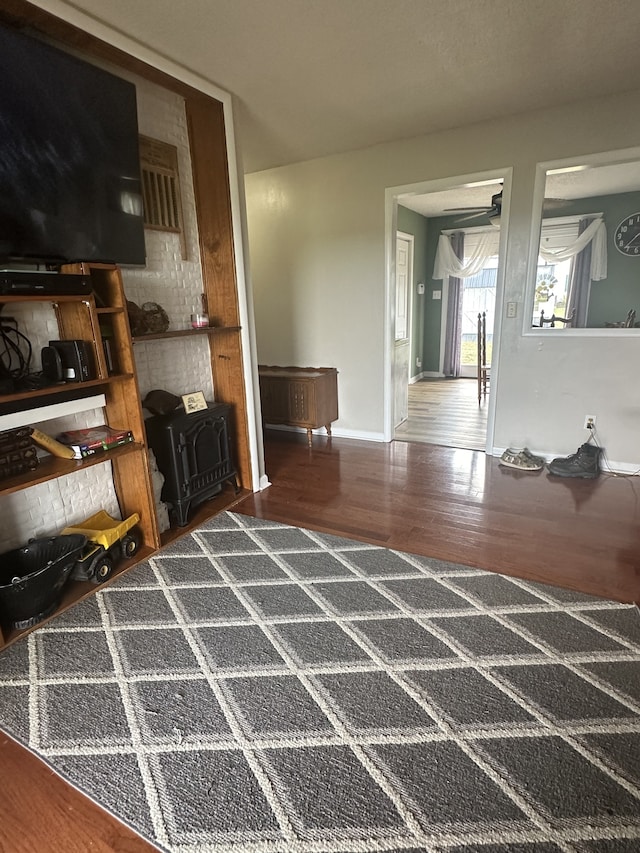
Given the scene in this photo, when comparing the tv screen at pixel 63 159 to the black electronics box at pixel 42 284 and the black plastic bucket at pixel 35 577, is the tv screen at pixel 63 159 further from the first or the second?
the black plastic bucket at pixel 35 577

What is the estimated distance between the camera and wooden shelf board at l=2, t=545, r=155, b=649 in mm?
1884

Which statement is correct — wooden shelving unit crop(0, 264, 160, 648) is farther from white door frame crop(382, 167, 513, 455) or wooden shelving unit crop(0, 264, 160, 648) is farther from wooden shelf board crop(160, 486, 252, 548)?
white door frame crop(382, 167, 513, 455)

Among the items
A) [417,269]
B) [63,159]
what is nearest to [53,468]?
[63,159]

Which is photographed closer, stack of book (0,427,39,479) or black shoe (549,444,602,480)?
stack of book (0,427,39,479)

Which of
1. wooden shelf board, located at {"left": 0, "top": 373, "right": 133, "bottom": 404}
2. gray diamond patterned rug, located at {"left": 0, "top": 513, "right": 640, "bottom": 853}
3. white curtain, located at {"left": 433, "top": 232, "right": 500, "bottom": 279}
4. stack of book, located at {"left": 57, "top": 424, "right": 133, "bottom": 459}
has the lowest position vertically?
gray diamond patterned rug, located at {"left": 0, "top": 513, "right": 640, "bottom": 853}

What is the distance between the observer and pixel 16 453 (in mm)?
1888

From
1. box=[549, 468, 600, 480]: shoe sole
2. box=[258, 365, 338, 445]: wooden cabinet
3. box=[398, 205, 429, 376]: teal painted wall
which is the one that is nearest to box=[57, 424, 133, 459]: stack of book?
box=[258, 365, 338, 445]: wooden cabinet

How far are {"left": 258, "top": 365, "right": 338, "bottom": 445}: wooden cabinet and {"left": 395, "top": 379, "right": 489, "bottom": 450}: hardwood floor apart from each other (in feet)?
2.50

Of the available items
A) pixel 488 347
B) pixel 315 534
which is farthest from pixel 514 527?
pixel 488 347

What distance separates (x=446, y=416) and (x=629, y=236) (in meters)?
2.28

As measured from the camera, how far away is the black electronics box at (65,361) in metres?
2.00

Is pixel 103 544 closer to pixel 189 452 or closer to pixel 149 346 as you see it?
pixel 189 452

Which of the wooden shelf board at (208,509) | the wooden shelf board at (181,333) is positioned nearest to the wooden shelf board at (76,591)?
the wooden shelf board at (208,509)

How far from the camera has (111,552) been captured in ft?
7.42
